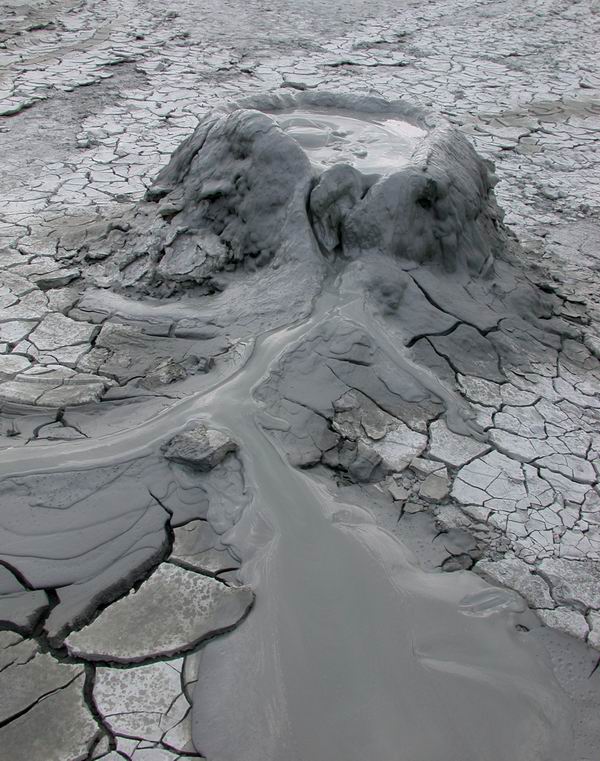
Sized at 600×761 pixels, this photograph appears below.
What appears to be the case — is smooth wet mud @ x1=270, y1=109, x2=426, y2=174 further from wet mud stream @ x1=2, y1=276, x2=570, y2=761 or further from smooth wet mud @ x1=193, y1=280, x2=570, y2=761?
smooth wet mud @ x1=193, y1=280, x2=570, y2=761

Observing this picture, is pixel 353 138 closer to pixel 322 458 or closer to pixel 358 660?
pixel 322 458

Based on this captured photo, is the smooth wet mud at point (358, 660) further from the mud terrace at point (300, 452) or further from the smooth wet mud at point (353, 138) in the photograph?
the smooth wet mud at point (353, 138)

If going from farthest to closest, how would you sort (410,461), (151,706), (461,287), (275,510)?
(461,287), (410,461), (275,510), (151,706)

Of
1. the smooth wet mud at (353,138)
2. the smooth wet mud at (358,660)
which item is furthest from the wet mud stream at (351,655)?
the smooth wet mud at (353,138)

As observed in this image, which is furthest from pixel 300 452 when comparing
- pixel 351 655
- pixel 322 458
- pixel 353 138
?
pixel 353 138

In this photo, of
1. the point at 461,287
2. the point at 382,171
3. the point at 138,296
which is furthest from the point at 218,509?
the point at 382,171

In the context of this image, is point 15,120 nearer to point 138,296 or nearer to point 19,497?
point 138,296

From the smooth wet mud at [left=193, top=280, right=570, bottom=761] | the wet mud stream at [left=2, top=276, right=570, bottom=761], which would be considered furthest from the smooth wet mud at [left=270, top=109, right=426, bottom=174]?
the smooth wet mud at [left=193, top=280, right=570, bottom=761]
